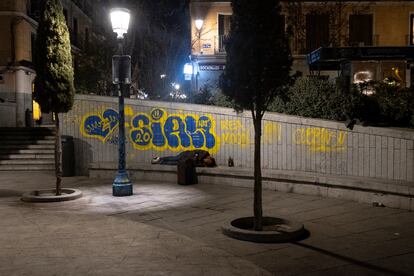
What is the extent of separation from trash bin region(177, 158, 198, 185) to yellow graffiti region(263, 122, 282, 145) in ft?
6.45

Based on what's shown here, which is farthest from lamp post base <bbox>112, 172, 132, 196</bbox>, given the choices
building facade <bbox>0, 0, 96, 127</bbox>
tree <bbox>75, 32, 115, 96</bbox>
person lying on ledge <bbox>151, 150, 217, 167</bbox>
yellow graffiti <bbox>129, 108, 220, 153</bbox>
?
building facade <bbox>0, 0, 96, 127</bbox>

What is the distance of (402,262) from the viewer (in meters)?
6.10

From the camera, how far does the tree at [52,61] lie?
11.2 metres

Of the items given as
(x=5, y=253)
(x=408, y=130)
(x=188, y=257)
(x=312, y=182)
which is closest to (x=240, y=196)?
(x=312, y=182)

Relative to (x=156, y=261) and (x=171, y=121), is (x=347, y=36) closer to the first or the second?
(x=171, y=121)

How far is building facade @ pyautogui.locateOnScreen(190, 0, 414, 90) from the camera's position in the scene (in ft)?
91.2

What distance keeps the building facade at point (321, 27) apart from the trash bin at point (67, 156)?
13.8m

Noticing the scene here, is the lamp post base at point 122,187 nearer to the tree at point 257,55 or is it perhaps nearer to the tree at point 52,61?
the tree at point 52,61

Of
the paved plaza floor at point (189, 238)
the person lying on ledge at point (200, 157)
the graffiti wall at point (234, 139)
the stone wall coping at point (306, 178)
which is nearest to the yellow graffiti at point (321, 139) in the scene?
the graffiti wall at point (234, 139)

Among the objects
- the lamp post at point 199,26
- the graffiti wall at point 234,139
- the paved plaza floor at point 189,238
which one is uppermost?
the lamp post at point 199,26

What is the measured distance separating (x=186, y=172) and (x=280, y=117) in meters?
2.71

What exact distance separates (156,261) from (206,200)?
426 cm

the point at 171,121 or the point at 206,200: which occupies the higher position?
the point at 171,121

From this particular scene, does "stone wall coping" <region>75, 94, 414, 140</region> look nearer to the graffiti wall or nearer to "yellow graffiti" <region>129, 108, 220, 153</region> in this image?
the graffiti wall
